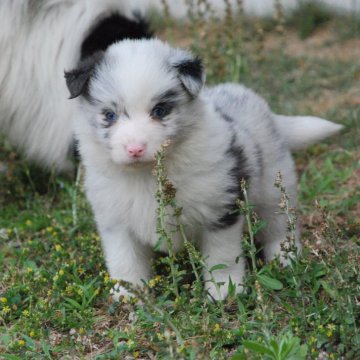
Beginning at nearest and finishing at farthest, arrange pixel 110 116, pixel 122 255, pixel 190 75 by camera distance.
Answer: pixel 110 116 < pixel 190 75 < pixel 122 255

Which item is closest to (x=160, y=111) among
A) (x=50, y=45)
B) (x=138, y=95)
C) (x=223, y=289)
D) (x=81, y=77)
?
(x=138, y=95)

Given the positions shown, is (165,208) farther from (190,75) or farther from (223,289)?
(190,75)

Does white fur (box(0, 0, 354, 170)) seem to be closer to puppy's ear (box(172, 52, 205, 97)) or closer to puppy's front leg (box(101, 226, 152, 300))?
puppy's front leg (box(101, 226, 152, 300))

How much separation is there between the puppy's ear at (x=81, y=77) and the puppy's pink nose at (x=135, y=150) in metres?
0.43

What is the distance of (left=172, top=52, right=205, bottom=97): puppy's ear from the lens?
3.55 meters

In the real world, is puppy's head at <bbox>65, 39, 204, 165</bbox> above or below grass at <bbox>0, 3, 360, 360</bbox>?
above

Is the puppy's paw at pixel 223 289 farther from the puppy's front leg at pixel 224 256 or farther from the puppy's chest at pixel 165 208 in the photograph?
the puppy's chest at pixel 165 208

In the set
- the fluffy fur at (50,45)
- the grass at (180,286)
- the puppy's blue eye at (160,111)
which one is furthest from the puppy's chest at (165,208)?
the fluffy fur at (50,45)

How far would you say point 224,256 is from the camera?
3.71 m

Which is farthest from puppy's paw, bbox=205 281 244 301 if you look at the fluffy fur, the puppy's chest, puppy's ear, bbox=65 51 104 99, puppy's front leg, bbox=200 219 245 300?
the fluffy fur

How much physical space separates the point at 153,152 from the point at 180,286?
0.86m

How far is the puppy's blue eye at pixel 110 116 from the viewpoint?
3.44 metres

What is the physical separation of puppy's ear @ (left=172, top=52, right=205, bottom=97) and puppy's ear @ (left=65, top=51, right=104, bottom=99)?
0.35m

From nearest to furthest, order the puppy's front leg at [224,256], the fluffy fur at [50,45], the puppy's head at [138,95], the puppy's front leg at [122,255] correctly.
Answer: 1. the puppy's head at [138,95]
2. the puppy's front leg at [224,256]
3. the puppy's front leg at [122,255]
4. the fluffy fur at [50,45]
